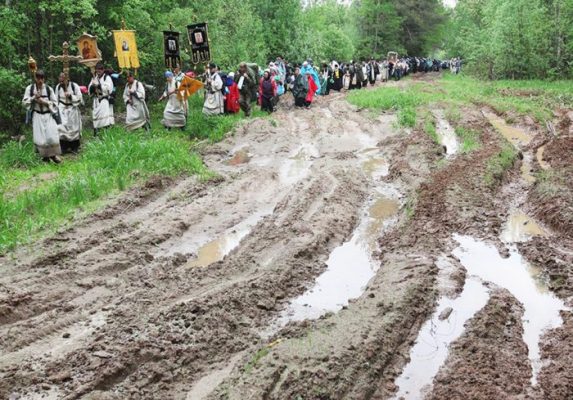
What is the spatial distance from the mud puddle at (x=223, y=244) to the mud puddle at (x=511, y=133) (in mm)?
7832

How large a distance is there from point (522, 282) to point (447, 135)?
8.53m

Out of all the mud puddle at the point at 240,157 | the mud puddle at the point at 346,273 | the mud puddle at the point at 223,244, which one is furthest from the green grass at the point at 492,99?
the mud puddle at the point at 223,244

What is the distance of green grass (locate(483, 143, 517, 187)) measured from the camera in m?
9.42

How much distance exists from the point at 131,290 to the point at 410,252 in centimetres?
310

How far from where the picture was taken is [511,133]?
14.7 meters

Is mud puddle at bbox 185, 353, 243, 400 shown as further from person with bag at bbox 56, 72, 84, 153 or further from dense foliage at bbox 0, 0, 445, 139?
dense foliage at bbox 0, 0, 445, 139

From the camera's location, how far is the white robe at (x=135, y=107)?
508 inches

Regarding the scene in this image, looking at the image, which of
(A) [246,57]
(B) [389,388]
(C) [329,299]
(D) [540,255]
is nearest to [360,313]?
(C) [329,299]

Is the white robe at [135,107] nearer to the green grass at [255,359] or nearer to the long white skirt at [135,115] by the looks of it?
the long white skirt at [135,115]

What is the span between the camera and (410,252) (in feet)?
21.5

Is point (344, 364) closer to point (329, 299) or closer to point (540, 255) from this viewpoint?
point (329, 299)

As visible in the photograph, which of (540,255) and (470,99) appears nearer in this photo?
(540,255)

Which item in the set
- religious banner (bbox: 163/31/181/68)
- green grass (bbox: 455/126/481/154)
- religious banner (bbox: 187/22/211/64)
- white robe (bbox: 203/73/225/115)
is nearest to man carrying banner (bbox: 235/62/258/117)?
white robe (bbox: 203/73/225/115)

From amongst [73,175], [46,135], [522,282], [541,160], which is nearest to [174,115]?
[46,135]
